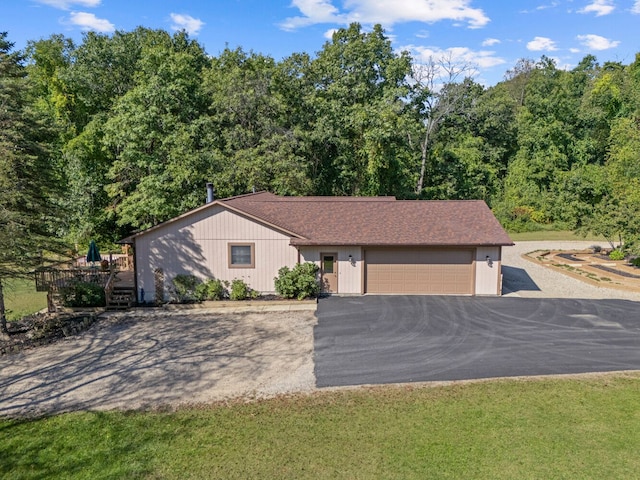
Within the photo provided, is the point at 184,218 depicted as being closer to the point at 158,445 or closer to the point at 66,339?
the point at 66,339

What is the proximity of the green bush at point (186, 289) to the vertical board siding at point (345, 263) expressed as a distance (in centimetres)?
457

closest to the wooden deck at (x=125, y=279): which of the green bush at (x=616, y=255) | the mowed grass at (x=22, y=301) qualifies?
the mowed grass at (x=22, y=301)

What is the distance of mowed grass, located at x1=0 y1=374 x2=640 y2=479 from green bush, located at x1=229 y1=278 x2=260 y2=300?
8611 mm

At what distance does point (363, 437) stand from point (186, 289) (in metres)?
11.9

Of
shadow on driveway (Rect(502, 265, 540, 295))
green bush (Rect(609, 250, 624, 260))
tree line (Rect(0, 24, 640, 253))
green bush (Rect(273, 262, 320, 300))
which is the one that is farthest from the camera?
green bush (Rect(609, 250, 624, 260))

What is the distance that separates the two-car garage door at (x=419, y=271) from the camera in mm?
19172

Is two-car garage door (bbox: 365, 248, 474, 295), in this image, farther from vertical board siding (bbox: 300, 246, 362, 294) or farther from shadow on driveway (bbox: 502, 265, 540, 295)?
shadow on driveway (bbox: 502, 265, 540, 295)

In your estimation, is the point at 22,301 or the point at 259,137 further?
the point at 259,137

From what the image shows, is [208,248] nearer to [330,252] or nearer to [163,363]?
[330,252]

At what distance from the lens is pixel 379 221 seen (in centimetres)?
2019

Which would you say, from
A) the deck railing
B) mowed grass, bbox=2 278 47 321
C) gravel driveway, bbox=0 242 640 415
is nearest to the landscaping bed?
gravel driveway, bbox=0 242 640 415

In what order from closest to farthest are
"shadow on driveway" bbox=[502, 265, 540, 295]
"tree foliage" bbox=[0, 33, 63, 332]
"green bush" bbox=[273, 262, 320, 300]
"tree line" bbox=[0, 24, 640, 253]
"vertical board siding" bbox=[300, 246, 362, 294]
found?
"tree foliage" bbox=[0, 33, 63, 332] → "green bush" bbox=[273, 262, 320, 300] → "vertical board siding" bbox=[300, 246, 362, 294] → "shadow on driveway" bbox=[502, 265, 540, 295] → "tree line" bbox=[0, 24, 640, 253]

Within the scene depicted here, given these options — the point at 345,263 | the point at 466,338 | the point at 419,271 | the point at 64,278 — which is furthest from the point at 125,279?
the point at 466,338

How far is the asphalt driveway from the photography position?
38.3 feet
